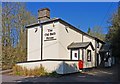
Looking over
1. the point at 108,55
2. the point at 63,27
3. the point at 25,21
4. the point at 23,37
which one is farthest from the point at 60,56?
the point at 25,21

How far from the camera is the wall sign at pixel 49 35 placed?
27214 millimetres

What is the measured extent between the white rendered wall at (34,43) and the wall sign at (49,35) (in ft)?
3.64

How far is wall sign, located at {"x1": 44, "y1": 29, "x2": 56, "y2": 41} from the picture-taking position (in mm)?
27214

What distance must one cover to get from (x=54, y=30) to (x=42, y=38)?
1.99 metres

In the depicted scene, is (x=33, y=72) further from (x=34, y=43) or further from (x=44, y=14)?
(x=44, y=14)

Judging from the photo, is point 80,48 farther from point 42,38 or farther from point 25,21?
point 25,21

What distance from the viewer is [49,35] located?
27578 millimetres

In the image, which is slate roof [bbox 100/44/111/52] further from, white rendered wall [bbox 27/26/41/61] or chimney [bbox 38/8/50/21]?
white rendered wall [bbox 27/26/41/61]

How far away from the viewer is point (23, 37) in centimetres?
4128

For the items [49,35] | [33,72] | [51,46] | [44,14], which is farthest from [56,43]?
[44,14]

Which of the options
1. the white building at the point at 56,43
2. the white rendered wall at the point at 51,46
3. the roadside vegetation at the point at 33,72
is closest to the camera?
the roadside vegetation at the point at 33,72

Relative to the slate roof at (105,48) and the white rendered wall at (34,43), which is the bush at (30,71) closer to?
the white rendered wall at (34,43)

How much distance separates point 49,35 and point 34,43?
2.61 meters

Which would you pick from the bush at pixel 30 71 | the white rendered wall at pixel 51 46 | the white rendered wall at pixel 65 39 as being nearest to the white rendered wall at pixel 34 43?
the white rendered wall at pixel 51 46
